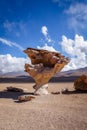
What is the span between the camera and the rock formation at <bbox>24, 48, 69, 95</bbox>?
60.7 feet

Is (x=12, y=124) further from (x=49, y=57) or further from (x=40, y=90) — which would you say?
(x=49, y=57)

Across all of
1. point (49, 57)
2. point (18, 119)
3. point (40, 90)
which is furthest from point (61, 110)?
point (49, 57)

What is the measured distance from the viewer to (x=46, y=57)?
19.0 meters

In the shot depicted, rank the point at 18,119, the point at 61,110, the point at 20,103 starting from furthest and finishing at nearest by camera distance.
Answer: the point at 20,103 < the point at 61,110 < the point at 18,119

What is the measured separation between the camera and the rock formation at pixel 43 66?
60.7ft

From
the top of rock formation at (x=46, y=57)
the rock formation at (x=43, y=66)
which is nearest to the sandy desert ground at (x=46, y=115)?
the rock formation at (x=43, y=66)

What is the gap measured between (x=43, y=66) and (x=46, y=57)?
0.83 m

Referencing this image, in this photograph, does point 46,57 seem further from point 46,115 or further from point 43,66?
point 46,115

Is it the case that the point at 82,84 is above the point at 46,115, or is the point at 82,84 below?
above

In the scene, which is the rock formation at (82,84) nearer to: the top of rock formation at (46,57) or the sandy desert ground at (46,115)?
the top of rock formation at (46,57)

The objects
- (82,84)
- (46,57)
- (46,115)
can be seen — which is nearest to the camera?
(46,115)

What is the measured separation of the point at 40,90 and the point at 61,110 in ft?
20.2

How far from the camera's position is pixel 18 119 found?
1068 centimetres

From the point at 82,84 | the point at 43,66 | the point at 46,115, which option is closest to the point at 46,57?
the point at 43,66
